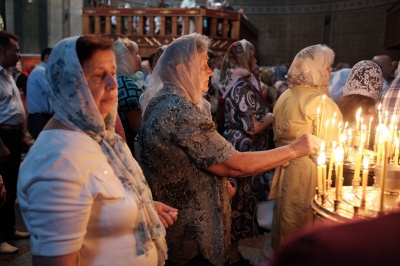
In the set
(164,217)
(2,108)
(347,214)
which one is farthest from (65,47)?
(2,108)

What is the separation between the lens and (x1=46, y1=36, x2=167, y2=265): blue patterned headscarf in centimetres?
149

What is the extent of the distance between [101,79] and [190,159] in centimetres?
79

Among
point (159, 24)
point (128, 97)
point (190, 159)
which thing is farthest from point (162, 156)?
point (159, 24)

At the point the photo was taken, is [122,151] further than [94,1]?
No

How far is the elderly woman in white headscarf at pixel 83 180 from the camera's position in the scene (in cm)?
138

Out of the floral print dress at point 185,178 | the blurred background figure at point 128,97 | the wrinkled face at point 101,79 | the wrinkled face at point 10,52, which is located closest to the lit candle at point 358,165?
the floral print dress at point 185,178

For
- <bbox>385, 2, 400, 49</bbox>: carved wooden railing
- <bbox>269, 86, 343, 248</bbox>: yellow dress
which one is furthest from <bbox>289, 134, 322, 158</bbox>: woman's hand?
<bbox>385, 2, 400, 49</bbox>: carved wooden railing

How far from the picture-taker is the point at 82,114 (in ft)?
4.95

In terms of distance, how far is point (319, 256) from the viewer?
655mm

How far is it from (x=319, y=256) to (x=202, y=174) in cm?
162

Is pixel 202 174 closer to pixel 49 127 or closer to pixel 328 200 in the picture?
pixel 328 200

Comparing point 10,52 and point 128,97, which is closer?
point 128,97

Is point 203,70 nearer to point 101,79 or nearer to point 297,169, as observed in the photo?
point 101,79

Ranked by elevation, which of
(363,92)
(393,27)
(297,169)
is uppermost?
(393,27)
